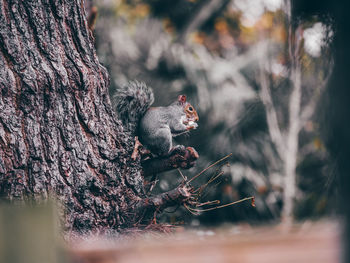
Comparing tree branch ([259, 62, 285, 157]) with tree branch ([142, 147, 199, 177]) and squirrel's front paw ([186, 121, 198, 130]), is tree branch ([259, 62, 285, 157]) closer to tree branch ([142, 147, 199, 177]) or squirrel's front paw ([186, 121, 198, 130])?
squirrel's front paw ([186, 121, 198, 130])

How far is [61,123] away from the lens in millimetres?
1090

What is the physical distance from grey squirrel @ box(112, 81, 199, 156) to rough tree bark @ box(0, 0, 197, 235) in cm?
8

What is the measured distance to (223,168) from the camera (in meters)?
1.32

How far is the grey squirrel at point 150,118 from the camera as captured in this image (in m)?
1.21

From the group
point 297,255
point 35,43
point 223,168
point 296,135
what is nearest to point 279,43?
point 296,135

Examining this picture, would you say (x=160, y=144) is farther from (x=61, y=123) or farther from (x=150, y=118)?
(x=61, y=123)

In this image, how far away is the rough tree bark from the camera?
1.05 meters

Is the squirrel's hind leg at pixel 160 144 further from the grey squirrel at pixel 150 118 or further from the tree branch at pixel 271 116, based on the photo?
the tree branch at pixel 271 116

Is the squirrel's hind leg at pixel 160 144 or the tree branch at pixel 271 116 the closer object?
the squirrel's hind leg at pixel 160 144

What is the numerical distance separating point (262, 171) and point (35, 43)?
2017 mm

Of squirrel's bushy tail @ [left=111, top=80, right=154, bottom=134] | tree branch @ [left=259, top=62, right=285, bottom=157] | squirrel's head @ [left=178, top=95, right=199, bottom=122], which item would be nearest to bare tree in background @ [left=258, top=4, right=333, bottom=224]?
tree branch @ [left=259, top=62, right=285, bottom=157]

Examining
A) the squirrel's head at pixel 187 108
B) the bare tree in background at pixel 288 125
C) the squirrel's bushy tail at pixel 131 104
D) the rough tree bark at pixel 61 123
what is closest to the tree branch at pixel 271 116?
the bare tree in background at pixel 288 125

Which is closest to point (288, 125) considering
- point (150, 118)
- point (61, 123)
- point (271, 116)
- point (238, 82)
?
point (271, 116)

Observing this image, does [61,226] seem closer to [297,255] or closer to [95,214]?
Result: [95,214]
